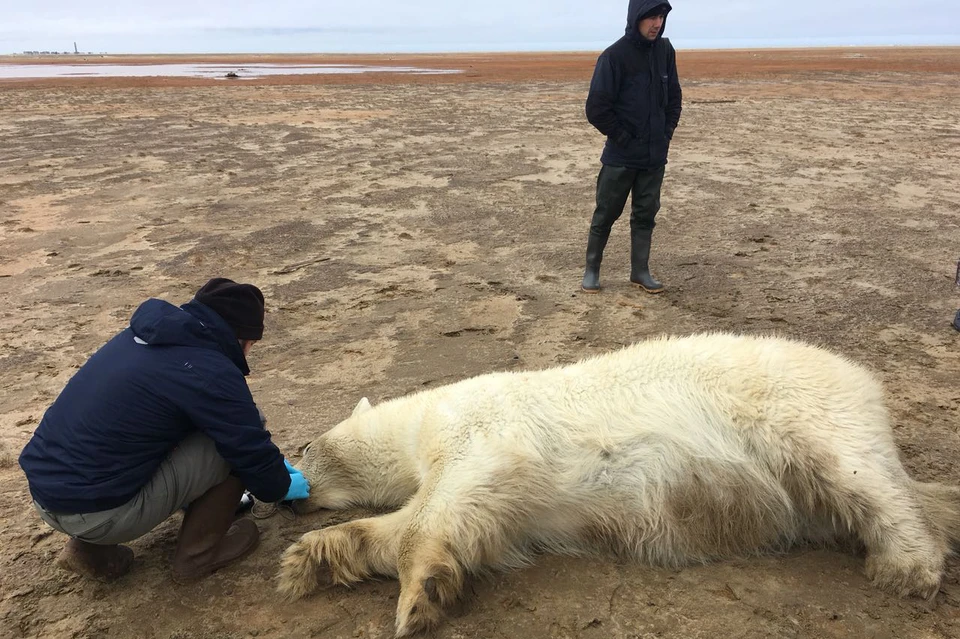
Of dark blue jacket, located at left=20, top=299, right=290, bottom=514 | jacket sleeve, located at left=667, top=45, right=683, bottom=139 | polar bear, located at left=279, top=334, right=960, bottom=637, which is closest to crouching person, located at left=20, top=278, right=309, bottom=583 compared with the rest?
dark blue jacket, located at left=20, top=299, right=290, bottom=514

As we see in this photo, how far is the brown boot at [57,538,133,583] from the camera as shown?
2756mm

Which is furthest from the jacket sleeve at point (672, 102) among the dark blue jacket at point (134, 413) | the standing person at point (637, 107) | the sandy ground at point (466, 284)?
the dark blue jacket at point (134, 413)

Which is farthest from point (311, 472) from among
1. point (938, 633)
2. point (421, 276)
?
point (421, 276)

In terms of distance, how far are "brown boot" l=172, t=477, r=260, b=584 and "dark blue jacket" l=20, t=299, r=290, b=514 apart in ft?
0.96

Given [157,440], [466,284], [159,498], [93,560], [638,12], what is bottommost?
[93,560]

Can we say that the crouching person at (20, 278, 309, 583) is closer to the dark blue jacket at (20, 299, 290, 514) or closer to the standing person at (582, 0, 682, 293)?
the dark blue jacket at (20, 299, 290, 514)

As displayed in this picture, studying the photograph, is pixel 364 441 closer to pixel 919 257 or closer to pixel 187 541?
pixel 187 541

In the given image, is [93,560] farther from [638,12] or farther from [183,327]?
[638,12]

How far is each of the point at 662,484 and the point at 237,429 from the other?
5.63 feet

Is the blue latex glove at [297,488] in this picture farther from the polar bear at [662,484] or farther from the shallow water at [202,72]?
the shallow water at [202,72]

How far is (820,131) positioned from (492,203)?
8633 mm

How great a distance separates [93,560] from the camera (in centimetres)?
277

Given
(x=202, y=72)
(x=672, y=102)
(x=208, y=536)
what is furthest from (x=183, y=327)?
(x=202, y=72)

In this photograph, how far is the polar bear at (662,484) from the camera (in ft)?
8.61
